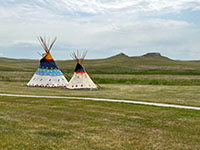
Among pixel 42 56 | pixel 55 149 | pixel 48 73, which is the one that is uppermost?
pixel 42 56

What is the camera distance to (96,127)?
34.6ft

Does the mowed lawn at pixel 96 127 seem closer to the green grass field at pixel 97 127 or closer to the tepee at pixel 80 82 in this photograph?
the green grass field at pixel 97 127

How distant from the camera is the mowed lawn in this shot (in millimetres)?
8398

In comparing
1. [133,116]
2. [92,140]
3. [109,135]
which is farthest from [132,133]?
[133,116]

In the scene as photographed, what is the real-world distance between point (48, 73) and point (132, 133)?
2409 centimetres

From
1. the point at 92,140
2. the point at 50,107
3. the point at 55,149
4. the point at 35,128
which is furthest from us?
the point at 50,107

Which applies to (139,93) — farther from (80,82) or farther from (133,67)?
(133,67)

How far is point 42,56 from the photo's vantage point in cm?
3394

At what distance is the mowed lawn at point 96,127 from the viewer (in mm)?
8398

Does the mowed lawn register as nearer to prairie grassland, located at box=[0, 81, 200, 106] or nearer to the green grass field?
the green grass field

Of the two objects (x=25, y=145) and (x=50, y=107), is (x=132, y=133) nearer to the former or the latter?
(x=25, y=145)

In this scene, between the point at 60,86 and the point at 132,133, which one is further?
the point at 60,86

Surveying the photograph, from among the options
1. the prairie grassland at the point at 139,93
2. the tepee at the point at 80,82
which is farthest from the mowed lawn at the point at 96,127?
the tepee at the point at 80,82

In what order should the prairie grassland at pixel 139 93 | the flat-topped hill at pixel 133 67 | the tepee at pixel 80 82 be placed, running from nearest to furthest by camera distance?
the prairie grassland at pixel 139 93 → the tepee at pixel 80 82 → the flat-topped hill at pixel 133 67
